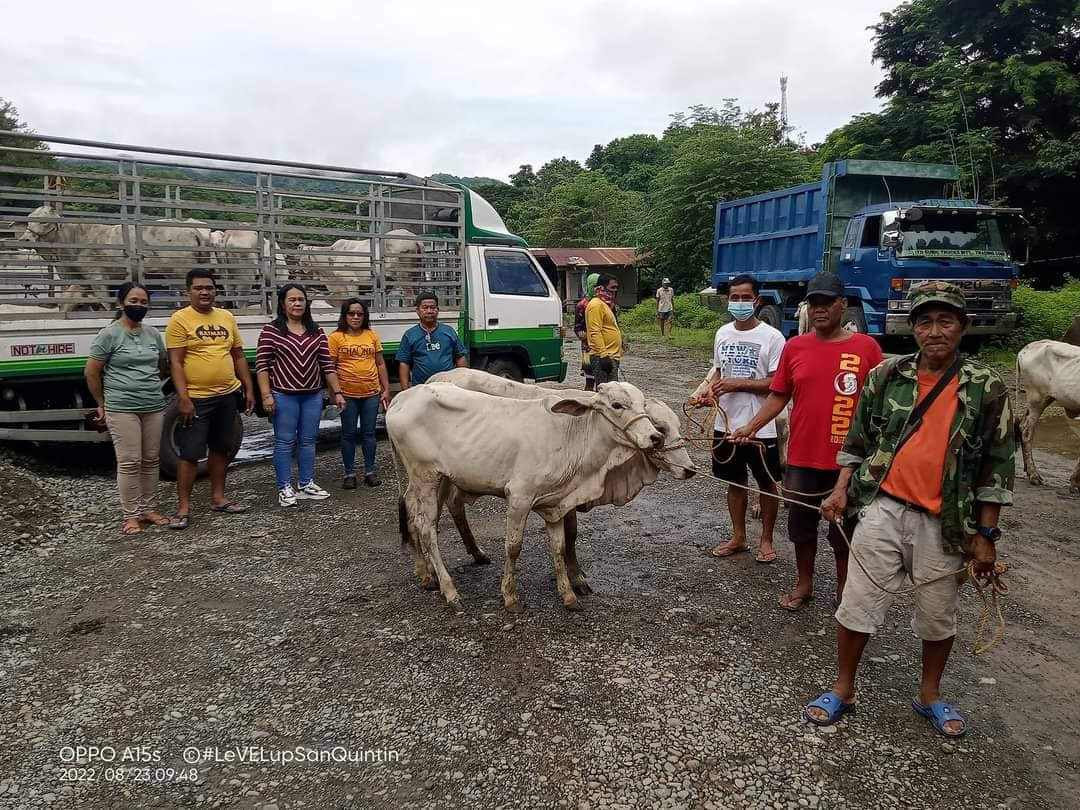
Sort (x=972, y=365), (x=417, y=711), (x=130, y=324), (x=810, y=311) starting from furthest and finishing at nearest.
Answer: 1. (x=130, y=324)
2. (x=810, y=311)
3. (x=417, y=711)
4. (x=972, y=365)

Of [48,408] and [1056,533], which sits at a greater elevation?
[48,408]

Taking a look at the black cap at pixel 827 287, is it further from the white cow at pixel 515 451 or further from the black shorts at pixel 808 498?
the white cow at pixel 515 451

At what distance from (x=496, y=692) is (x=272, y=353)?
335 cm

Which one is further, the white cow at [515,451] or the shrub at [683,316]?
Answer: the shrub at [683,316]

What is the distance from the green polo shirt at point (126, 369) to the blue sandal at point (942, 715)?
4.75m

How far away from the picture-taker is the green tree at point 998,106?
1523cm

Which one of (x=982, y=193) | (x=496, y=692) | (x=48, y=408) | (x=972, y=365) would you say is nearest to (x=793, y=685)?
(x=496, y=692)

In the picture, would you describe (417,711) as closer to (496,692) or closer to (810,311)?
(496,692)

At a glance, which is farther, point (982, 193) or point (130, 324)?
point (982, 193)

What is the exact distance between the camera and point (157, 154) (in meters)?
6.10

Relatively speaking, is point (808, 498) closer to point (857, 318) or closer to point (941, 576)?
point (941, 576)

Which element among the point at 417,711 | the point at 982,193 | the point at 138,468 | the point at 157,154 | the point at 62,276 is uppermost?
the point at 982,193

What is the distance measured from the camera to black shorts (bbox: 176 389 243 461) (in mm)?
5191

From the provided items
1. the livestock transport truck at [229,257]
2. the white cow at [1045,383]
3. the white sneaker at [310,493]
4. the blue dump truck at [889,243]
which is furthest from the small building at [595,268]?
the white sneaker at [310,493]
